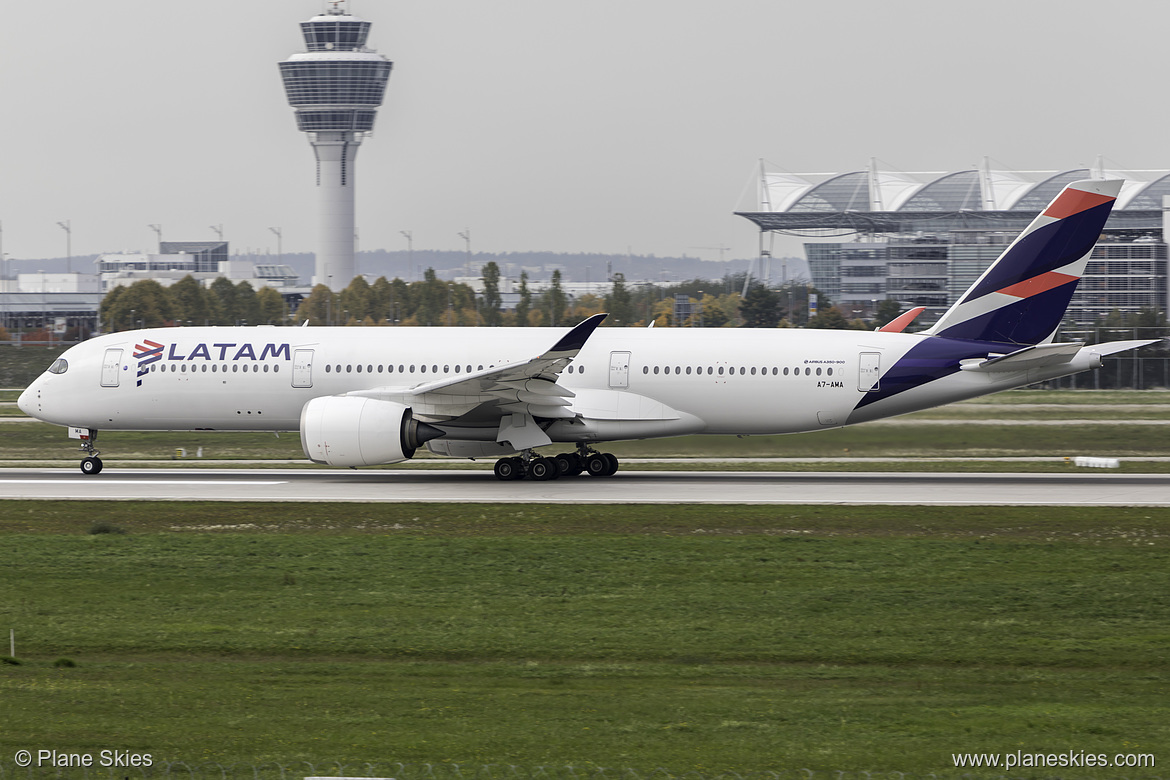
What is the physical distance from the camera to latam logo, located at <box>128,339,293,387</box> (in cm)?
2962

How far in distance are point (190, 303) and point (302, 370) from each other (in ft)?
300

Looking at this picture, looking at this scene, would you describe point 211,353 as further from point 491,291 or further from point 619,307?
point 491,291

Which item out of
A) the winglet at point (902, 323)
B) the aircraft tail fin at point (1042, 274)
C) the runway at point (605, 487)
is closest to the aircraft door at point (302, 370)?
the runway at point (605, 487)

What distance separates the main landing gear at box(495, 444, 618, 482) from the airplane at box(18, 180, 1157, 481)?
0.05 m

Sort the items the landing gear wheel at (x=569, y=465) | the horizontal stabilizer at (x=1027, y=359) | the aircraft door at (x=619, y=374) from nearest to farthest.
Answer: the horizontal stabilizer at (x=1027, y=359) < the aircraft door at (x=619, y=374) < the landing gear wheel at (x=569, y=465)

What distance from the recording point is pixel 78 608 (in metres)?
15.1

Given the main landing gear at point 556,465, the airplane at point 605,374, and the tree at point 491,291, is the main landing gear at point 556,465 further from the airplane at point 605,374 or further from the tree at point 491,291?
the tree at point 491,291

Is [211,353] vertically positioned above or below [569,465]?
above

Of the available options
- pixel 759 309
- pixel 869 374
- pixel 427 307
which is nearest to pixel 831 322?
pixel 759 309

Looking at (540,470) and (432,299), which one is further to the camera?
(432,299)

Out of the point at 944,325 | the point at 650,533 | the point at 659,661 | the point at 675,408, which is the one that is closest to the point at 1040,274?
the point at 944,325

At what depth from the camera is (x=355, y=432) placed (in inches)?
1040

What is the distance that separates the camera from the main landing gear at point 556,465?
94.4 ft

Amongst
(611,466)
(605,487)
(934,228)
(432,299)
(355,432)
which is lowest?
(605,487)
